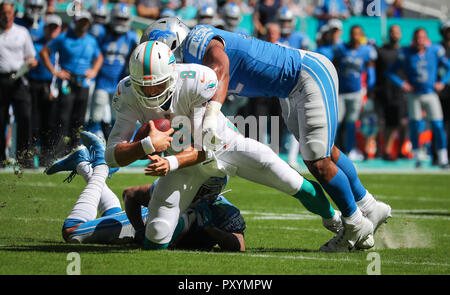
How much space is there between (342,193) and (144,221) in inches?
50.0

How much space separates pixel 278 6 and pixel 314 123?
824 centimetres

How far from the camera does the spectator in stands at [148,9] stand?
12.6 metres

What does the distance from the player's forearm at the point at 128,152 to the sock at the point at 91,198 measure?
74cm

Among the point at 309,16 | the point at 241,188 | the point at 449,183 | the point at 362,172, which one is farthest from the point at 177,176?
the point at 309,16

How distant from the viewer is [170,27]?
4965 mm

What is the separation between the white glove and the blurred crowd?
3.45 meters

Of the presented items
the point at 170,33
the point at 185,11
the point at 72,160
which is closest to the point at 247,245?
the point at 72,160

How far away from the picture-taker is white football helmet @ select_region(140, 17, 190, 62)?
4.88 meters

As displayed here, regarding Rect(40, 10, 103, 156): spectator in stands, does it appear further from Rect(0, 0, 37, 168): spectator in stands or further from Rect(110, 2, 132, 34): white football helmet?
Rect(0, 0, 37, 168): spectator in stands

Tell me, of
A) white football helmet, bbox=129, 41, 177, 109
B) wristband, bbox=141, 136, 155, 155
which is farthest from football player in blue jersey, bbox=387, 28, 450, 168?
wristband, bbox=141, 136, 155, 155

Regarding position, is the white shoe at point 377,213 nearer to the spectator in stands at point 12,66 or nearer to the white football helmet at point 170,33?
the white football helmet at point 170,33

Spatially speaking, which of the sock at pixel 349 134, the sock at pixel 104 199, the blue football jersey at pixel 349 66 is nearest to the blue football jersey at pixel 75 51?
the blue football jersey at pixel 349 66
